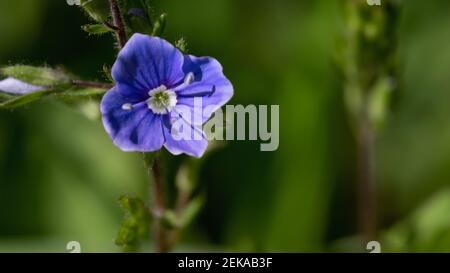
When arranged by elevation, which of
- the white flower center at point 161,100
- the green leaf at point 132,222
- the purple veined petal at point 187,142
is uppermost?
the white flower center at point 161,100

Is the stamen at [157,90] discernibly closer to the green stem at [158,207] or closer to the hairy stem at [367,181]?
the green stem at [158,207]

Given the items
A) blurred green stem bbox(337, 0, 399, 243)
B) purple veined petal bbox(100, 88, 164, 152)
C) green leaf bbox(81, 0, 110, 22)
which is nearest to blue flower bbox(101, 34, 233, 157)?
purple veined petal bbox(100, 88, 164, 152)

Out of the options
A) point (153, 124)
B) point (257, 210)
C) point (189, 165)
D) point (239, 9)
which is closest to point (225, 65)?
point (239, 9)

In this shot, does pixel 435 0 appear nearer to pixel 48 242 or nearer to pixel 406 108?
pixel 406 108

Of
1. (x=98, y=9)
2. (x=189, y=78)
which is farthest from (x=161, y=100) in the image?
(x=98, y=9)

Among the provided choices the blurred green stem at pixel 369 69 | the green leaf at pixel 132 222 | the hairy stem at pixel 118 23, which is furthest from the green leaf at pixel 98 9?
the blurred green stem at pixel 369 69

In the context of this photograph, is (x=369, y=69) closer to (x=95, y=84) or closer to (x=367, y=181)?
(x=367, y=181)

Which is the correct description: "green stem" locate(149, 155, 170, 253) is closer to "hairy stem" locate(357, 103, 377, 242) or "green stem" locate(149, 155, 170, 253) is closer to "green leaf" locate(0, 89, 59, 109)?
"green leaf" locate(0, 89, 59, 109)
